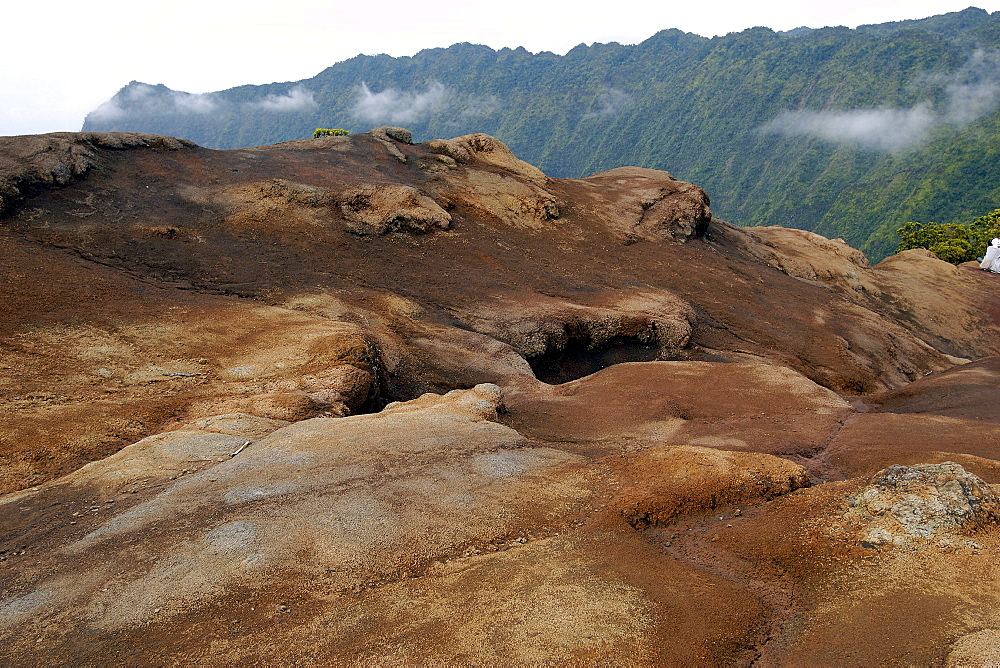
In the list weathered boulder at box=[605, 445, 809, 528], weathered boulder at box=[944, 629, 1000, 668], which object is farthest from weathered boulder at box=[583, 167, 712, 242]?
weathered boulder at box=[944, 629, 1000, 668]

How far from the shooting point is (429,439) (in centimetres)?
982

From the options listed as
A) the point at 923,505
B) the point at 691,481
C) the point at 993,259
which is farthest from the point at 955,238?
the point at 923,505

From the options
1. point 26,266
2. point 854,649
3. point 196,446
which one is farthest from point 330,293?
point 854,649

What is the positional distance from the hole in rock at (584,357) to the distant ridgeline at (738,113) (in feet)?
259

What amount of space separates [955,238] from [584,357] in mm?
53344

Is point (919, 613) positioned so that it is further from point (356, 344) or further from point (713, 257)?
point (713, 257)

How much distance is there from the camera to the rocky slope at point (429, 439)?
557 cm

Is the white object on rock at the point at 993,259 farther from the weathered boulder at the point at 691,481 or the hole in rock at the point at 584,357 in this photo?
the weathered boulder at the point at 691,481

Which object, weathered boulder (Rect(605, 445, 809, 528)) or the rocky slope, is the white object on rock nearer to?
the rocky slope

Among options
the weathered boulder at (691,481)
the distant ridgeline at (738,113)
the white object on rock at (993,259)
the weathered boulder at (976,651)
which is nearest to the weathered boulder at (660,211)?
the weathered boulder at (691,481)

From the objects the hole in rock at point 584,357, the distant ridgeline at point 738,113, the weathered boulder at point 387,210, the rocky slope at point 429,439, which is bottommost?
the hole in rock at point 584,357

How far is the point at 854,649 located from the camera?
5074 mm

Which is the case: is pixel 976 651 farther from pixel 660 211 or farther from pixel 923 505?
pixel 660 211

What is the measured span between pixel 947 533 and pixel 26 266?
19.4 meters
